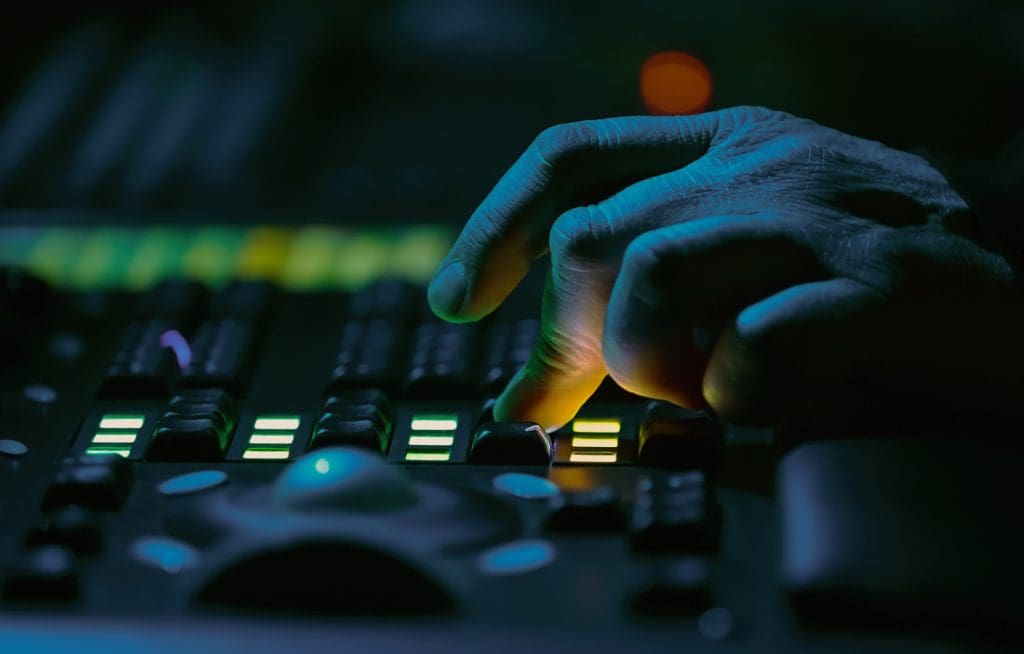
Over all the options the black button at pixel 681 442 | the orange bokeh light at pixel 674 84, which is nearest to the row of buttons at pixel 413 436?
the black button at pixel 681 442

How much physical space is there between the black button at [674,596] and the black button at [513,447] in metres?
0.16

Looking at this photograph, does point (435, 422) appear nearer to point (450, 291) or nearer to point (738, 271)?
point (450, 291)

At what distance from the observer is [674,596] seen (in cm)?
52

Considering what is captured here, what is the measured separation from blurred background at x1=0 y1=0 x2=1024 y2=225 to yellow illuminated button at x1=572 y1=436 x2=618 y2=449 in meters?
0.33

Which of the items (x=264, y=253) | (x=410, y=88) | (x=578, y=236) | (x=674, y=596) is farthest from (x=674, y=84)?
(x=674, y=596)

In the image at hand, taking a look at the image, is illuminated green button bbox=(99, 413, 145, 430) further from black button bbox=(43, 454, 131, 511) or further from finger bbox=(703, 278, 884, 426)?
finger bbox=(703, 278, 884, 426)

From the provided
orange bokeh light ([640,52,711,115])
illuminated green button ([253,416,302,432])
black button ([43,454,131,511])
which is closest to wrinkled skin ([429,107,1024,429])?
illuminated green button ([253,416,302,432])

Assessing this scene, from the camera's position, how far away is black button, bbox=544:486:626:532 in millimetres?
591

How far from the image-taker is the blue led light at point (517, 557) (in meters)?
0.56

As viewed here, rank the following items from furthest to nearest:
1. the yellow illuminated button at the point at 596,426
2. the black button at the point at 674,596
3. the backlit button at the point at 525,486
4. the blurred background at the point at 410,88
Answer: the blurred background at the point at 410,88
the yellow illuminated button at the point at 596,426
the backlit button at the point at 525,486
the black button at the point at 674,596

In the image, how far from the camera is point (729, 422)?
68 cm

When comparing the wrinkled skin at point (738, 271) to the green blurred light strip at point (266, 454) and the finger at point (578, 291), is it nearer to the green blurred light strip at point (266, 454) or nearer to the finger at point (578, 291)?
the finger at point (578, 291)

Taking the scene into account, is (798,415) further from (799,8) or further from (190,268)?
(799,8)

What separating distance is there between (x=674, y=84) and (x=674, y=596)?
778 mm
